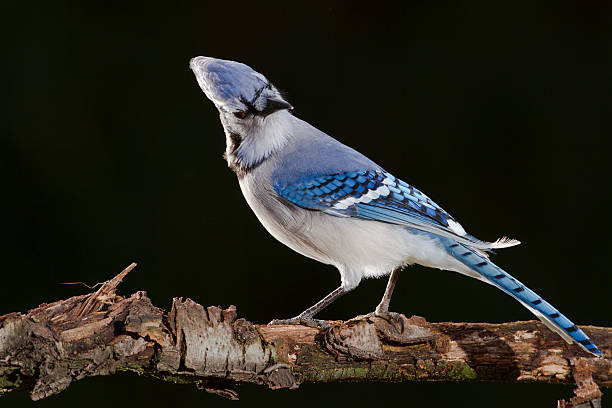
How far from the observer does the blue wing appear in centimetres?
229

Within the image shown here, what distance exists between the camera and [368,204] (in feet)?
7.60

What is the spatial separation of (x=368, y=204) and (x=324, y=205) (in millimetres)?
138

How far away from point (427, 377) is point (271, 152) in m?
0.85

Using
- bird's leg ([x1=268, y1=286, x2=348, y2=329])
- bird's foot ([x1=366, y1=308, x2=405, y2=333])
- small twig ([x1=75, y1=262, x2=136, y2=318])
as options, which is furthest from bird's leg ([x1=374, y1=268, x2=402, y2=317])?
small twig ([x1=75, y1=262, x2=136, y2=318])

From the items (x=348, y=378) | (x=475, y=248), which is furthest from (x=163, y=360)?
(x=475, y=248)

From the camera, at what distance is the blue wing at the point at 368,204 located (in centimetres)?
229

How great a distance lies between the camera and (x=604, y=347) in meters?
2.27

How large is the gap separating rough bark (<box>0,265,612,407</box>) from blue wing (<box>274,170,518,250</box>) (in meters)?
0.29

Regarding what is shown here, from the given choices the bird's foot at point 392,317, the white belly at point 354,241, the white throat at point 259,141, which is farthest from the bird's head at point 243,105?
the bird's foot at point 392,317

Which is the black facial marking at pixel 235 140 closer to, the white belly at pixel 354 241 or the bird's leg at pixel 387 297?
the white belly at pixel 354 241

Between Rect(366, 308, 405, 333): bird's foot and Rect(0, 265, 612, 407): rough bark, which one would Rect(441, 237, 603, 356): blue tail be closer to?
Rect(0, 265, 612, 407): rough bark

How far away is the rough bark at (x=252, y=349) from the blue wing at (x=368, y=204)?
11.5 inches

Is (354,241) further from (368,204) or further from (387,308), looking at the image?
(387,308)

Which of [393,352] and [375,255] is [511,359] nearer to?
[393,352]
